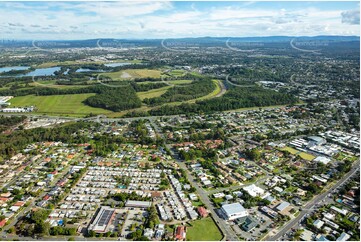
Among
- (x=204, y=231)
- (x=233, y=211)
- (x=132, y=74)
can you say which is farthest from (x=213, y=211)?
(x=132, y=74)

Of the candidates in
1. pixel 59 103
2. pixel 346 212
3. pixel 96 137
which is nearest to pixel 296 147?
pixel 346 212

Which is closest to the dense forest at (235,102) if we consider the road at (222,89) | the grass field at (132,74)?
the road at (222,89)

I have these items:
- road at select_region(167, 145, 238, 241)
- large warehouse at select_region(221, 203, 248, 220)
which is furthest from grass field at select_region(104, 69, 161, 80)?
large warehouse at select_region(221, 203, 248, 220)

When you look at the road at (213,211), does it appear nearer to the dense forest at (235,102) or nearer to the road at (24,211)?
the road at (24,211)

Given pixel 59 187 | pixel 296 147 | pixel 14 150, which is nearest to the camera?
pixel 59 187

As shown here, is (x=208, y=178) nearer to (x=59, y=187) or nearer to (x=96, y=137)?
(x=59, y=187)
